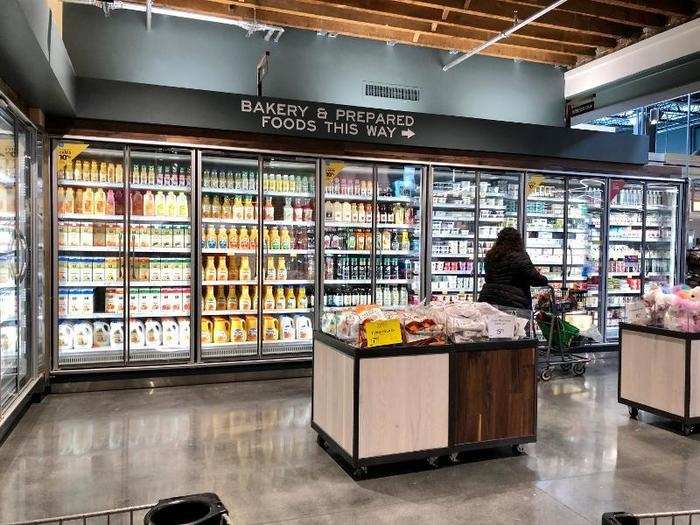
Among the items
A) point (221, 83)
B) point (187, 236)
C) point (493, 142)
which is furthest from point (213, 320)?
point (493, 142)

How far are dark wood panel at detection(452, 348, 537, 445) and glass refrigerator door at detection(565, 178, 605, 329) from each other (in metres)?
4.15

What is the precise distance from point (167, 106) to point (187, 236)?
131 centimetres

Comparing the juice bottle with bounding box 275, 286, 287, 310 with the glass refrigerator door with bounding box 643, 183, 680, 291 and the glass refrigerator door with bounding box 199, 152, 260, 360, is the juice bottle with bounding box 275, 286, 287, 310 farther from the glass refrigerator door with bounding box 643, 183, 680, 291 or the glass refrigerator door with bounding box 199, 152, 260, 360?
the glass refrigerator door with bounding box 643, 183, 680, 291

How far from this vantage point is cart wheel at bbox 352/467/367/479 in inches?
137

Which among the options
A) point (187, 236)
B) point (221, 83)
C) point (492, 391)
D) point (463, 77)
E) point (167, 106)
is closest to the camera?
point (492, 391)

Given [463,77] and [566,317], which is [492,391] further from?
[463,77]

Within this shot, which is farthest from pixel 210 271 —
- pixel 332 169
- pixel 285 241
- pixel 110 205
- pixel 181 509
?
pixel 181 509

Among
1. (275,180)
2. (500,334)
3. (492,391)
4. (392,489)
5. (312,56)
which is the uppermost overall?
(312,56)

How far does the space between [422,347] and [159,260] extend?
334cm

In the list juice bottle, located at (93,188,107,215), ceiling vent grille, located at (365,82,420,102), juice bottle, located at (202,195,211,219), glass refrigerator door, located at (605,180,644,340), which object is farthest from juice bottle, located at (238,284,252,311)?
glass refrigerator door, located at (605,180,644,340)

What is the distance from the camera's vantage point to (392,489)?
132 inches

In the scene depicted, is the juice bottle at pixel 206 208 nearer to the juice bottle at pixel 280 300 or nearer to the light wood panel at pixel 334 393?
the juice bottle at pixel 280 300

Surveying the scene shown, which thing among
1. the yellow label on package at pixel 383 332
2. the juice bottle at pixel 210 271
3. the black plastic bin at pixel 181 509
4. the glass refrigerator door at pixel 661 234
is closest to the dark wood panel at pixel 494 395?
the yellow label on package at pixel 383 332

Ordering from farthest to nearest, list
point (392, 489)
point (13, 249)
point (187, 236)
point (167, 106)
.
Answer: point (187, 236) → point (167, 106) → point (13, 249) → point (392, 489)
